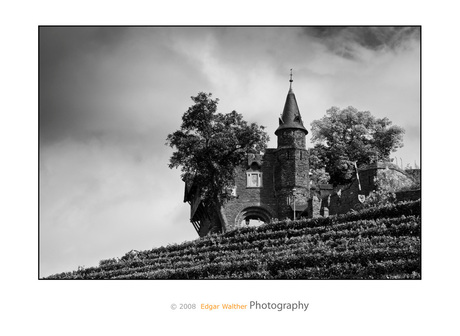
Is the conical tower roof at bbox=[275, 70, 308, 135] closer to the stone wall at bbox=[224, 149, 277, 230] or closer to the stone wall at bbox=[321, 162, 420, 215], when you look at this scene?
the stone wall at bbox=[224, 149, 277, 230]

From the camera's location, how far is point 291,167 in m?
36.6

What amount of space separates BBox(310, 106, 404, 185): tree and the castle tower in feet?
6.19

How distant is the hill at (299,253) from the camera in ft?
65.7

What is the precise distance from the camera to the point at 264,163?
3697 cm

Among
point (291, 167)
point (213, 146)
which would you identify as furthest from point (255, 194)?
point (213, 146)

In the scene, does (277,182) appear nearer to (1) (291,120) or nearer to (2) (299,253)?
(1) (291,120)

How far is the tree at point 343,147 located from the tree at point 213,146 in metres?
6.56

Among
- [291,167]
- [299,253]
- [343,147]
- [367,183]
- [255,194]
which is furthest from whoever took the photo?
[343,147]

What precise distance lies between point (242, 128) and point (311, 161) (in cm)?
913

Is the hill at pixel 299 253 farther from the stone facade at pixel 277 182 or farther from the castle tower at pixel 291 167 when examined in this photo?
the castle tower at pixel 291 167

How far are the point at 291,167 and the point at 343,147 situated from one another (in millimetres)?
4025
